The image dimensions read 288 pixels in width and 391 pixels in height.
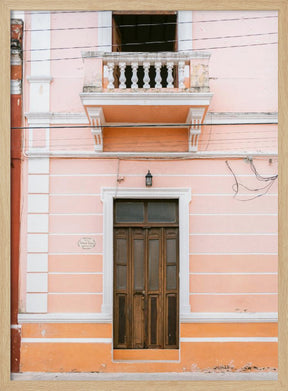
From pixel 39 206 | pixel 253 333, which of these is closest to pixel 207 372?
pixel 253 333

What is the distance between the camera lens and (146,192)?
11.9ft

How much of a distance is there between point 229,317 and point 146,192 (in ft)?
4.74

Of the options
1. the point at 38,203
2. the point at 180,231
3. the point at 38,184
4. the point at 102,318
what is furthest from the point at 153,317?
the point at 38,184

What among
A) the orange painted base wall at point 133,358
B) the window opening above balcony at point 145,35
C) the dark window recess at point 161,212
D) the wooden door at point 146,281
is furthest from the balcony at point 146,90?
the orange painted base wall at point 133,358

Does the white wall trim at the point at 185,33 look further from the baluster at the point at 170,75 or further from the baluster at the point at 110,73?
the baluster at the point at 110,73

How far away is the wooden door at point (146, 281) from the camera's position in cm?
373

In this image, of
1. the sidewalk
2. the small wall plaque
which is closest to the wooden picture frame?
the sidewalk

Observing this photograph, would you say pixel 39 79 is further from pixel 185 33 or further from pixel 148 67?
pixel 185 33

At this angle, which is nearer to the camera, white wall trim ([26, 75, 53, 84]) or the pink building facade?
the pink building facade

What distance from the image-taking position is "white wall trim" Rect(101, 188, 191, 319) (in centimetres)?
357

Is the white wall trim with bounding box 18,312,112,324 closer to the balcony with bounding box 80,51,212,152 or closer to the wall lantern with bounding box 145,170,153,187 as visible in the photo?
the wall lantern with bounding box 145,170,153,187

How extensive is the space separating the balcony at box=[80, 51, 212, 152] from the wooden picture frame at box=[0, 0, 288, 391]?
660mm

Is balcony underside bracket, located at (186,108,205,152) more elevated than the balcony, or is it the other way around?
the balcony

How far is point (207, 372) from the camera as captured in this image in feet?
11.2
